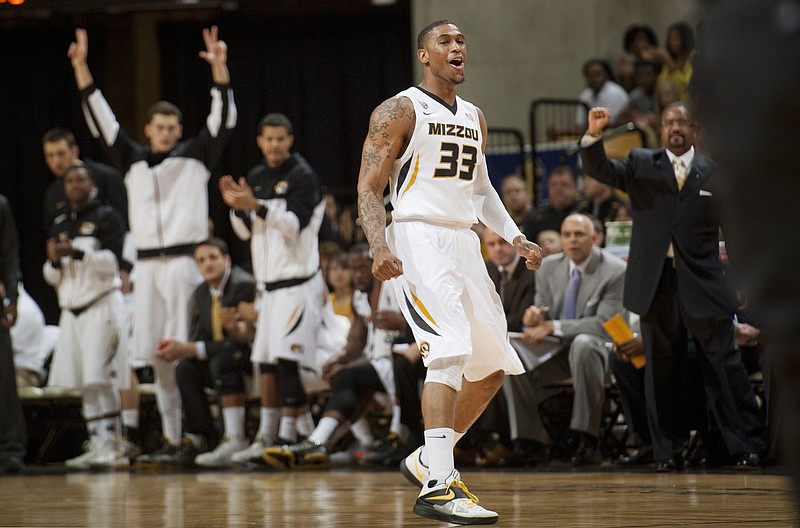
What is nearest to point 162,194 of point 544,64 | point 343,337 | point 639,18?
point 343,337

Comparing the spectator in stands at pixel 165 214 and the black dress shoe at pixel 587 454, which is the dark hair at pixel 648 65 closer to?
the spectator in stands at pixel 165 214

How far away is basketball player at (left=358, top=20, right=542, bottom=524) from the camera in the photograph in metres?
4.49

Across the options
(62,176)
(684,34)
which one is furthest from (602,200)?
(62,176)

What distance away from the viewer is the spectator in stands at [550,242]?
28.4ft

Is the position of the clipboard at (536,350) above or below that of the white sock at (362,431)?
above

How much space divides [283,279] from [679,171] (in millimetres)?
3158

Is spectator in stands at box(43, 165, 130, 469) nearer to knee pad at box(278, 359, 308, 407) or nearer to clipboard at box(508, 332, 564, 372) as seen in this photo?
knee pad at box(278, 359, 308, 407)

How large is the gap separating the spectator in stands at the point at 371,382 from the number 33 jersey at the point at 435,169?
11.1 ft

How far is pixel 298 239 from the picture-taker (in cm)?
872

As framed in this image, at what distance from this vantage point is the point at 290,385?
8531 millimetres

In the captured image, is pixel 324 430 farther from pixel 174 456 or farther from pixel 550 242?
pixel 550 242

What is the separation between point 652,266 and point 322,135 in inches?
354

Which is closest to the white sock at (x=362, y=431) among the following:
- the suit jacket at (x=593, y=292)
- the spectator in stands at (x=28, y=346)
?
the suit jacket at (x=593, y=292)

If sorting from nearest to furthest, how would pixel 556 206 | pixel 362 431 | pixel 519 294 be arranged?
pixel 519 294 → pixel 362 431 → pixel 556 206
